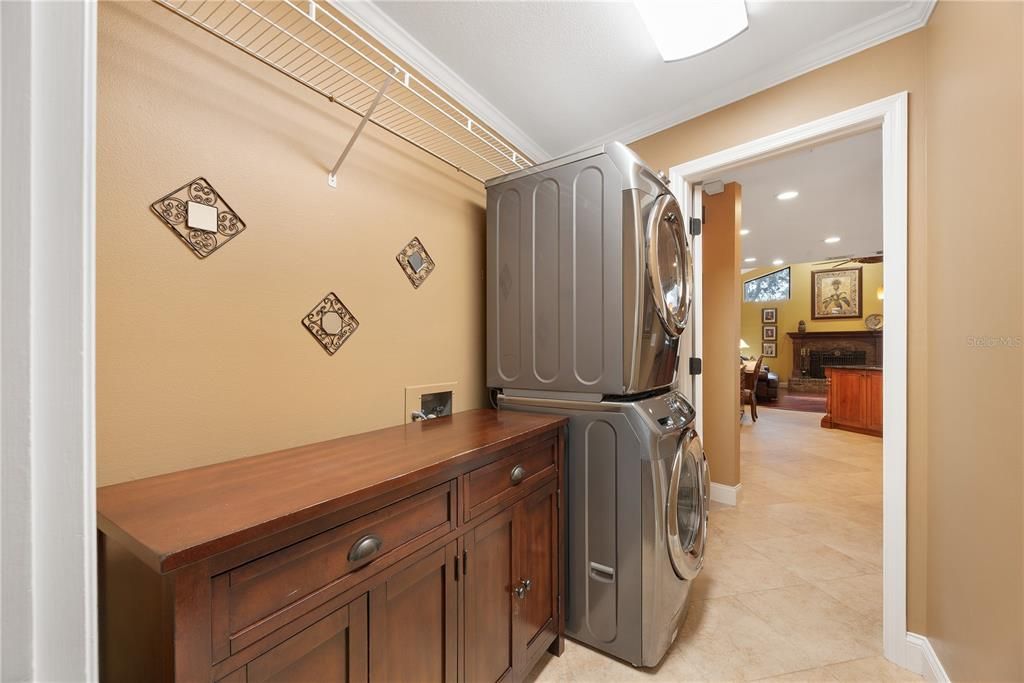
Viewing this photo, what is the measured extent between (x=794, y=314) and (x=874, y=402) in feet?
21.6

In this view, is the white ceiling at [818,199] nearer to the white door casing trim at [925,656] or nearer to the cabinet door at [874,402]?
the cabinet door at [874,402]

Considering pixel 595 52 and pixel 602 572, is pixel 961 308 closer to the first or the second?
pixel 602 572

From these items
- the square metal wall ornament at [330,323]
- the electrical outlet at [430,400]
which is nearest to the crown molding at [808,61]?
the electrical outlet at [430,400]

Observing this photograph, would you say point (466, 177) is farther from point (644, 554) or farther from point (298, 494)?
point (644, 554)

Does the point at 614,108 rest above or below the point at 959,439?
above

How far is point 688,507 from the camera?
175 cm

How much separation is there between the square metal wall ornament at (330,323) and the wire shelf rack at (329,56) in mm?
488

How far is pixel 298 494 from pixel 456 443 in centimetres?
49

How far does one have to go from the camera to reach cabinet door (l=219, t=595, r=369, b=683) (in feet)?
2.38

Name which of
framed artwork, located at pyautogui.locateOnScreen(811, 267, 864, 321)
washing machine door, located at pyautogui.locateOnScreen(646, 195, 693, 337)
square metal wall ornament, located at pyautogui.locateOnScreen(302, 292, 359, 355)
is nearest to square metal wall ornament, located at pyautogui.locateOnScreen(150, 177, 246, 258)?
square metal wall ornament, located at pyautogui.locateOnScreen(302, 292, 359, 355)

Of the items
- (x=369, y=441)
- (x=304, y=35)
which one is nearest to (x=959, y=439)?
(x=369, y=441)

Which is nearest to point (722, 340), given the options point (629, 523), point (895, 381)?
point (895, 381)

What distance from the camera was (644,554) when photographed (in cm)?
149

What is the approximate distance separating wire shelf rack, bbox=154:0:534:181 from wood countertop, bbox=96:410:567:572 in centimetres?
97
